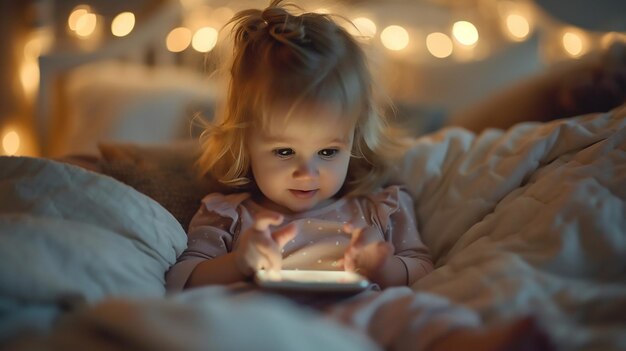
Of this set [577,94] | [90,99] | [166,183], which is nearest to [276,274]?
[166,183]

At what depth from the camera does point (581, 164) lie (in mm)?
904

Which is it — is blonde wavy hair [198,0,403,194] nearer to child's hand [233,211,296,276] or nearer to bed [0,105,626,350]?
bed [0,105,626,350]

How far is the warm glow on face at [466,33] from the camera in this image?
2.41 metres

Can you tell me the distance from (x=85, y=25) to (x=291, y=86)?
5.53ft

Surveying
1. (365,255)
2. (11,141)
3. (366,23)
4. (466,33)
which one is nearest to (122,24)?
(11,141)

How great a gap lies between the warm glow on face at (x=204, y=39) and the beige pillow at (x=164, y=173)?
117 centimetres

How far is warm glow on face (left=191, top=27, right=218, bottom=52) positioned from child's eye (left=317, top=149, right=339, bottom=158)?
145 centimetres

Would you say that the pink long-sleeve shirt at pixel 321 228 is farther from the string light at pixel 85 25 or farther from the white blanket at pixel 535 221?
the string light at pixel 85 25

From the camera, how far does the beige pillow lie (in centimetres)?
109

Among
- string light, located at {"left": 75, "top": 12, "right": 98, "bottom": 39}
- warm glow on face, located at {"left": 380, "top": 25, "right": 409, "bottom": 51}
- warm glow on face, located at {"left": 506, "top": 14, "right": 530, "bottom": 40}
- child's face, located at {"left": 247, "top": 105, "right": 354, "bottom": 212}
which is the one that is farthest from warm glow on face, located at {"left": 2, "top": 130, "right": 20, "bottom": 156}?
warm glow on face, located at {"left": 506, "top": 14, "right": 530, "bottom": 40}

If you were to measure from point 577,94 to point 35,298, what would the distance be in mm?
1227

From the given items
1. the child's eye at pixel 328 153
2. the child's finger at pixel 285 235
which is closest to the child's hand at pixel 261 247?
the child's finger at pixel 285 235

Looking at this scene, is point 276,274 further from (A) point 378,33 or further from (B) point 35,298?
(A) point 378,33

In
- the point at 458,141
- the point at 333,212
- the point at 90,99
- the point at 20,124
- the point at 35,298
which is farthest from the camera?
the point at 20,124
